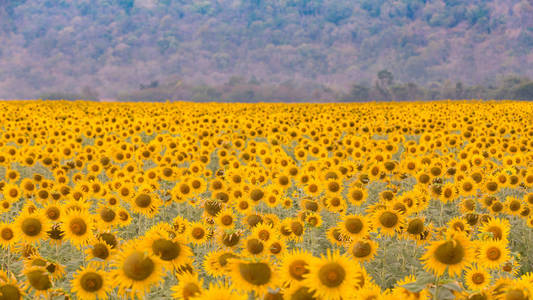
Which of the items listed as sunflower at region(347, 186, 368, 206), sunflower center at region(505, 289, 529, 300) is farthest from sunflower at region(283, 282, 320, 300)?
sunflower at region(347, 186, 368, 206)

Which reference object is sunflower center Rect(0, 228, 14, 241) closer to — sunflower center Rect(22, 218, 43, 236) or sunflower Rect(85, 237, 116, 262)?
sunflower center Rect(22, 218, 43, 236)

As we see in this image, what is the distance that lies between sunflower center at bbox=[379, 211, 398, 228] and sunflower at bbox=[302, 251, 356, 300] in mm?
2840

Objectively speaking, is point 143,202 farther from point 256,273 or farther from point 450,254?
point 450,254

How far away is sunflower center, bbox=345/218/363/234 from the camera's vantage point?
5.19 metres

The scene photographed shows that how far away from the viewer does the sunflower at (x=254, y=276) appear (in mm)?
2627

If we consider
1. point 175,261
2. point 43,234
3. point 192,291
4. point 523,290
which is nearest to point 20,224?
point 43,234

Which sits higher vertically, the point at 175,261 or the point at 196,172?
the point at 175,261

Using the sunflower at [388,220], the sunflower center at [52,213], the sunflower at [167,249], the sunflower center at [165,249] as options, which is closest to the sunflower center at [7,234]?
the sunflower center at [52,213]

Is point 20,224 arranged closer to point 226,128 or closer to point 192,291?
point 192,291

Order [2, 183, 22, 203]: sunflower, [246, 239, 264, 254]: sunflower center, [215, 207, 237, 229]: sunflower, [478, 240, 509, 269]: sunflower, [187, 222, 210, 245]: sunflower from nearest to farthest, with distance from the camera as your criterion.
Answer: [246, 239, 264, 254]: sunflower center
[478, 240, 509, 269]: sunflower
[187, 222, 210, 245]: sunflower
[215, 207, 237, 229]: sunflower
[2, 183, 22, 203]: sunflower

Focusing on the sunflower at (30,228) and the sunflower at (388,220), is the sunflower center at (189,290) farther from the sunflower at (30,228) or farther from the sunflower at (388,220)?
the sunflower at (388,220)

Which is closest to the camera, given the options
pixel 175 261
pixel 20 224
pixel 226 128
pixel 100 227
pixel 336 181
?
pixel 175 261

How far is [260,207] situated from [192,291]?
6.14m

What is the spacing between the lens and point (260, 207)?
8.84 m
